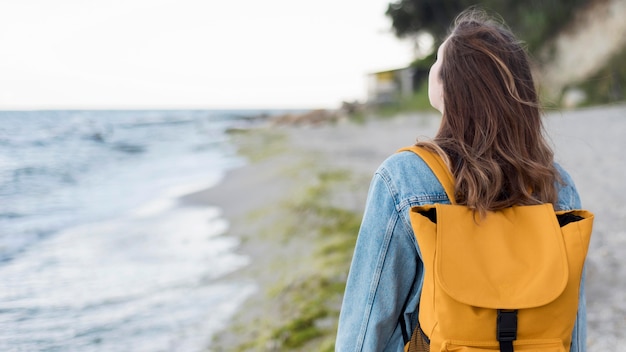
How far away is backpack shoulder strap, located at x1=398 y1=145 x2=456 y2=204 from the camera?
1469 mm

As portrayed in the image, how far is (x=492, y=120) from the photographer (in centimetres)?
151

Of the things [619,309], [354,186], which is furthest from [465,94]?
[354,186]

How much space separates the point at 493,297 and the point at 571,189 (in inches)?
24.6

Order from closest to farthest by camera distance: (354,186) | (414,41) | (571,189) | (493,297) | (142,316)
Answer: (493,297) < (571,189) < (142,316) < (354,186) < (414,41)

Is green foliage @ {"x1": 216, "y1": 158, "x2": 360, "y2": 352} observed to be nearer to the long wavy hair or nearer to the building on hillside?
the long wavy hair

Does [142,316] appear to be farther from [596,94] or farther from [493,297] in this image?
[596,94]

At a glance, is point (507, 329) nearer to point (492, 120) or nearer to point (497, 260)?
point (497, 260)

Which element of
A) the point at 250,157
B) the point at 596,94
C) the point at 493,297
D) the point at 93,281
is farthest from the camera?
the point at 250,157

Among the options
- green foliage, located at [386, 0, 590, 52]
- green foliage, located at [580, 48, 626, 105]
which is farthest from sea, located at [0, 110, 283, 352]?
green foliage, located at [386, 0, 590, 52]

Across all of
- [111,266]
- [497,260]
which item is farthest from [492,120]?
[111,266]

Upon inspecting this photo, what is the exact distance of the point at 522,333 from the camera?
1335 mm

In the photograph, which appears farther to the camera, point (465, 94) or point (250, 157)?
point (250, 157)

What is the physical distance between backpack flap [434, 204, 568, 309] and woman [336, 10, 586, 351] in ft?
0.35

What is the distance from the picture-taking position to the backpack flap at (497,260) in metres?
1.31
